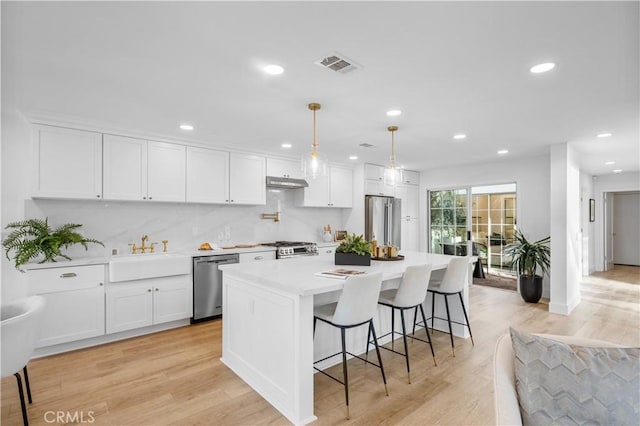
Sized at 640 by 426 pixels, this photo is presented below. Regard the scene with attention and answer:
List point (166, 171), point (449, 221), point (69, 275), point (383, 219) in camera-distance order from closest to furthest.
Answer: point (69, 275), point (166, 171), point (383, 219), point (449, 221)

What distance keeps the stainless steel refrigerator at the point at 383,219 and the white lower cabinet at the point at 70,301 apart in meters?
4.17

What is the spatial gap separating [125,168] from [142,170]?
18 cm

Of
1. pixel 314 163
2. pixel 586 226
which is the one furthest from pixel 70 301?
pixel 586 226

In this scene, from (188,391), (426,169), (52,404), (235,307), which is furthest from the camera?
(426,169)

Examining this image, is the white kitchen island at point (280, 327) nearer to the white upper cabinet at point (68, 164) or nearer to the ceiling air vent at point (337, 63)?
the ceiling air vent at point (337, 63)

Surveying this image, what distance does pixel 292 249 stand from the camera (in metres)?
5.03

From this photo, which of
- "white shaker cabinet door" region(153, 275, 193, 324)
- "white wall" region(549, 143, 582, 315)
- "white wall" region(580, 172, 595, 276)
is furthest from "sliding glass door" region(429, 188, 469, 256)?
"white shaker cabinet door" region(153, 275, 193, 324)

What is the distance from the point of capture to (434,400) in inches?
95.0

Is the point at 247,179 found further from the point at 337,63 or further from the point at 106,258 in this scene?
the point at 337,63

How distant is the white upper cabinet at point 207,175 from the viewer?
439 cm

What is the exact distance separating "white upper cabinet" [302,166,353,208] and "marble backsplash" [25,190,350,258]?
0.94ft

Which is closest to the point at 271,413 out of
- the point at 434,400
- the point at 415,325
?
the point at 434,400

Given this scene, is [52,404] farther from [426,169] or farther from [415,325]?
[426,169]

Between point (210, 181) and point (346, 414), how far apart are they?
3403 mm
